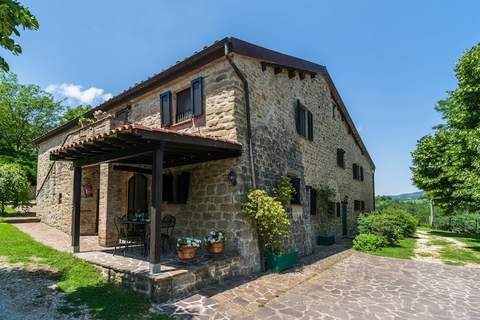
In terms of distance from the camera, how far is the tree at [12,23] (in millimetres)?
4094

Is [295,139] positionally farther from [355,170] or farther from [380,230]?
[355,170]

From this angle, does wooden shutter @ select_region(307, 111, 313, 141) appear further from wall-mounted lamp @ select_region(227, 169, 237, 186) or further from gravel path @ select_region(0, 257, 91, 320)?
gravel path @ select_region(0, 257, 91, 320)

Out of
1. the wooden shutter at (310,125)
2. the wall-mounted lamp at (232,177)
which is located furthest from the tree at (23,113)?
the wall-mounted lamp at (232,177)

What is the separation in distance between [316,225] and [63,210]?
1092 cm

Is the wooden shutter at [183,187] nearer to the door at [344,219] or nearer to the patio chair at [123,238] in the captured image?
the patio chair at [123,238]

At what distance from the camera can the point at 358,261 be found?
9.52 metres

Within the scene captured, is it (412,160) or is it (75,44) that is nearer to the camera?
(75,44)

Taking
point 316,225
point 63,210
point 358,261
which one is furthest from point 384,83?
point 63,210

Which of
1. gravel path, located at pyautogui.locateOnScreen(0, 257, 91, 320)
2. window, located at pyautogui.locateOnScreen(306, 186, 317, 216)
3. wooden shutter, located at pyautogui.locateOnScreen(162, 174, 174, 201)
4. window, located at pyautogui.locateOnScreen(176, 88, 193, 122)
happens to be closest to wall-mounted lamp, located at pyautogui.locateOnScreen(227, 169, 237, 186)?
wooden shutter, located at pyautogui.locateOnScreen(162, 174, 174, 201)

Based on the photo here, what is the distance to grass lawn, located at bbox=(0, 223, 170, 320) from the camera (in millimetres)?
4883

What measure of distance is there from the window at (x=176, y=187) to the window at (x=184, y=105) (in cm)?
189

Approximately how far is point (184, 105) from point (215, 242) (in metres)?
4.58

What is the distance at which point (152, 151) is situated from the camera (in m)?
5.92

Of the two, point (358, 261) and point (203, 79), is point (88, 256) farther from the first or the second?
point (358, 261)
